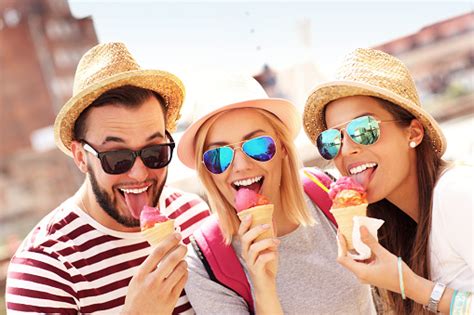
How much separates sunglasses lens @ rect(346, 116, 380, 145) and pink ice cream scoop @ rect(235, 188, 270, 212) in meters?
0.56

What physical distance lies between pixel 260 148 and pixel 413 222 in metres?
0.99

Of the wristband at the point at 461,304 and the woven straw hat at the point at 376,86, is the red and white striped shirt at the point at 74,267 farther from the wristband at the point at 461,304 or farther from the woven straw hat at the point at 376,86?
the wristband at the point at 461,304

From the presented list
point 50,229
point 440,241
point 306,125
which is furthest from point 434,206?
point 50,229

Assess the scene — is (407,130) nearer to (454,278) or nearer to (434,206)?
(434,206)

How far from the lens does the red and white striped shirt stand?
9.98 feet

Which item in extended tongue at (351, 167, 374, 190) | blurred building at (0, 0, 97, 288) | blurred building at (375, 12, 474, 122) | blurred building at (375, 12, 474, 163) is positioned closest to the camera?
extended tongue at (351, 167, 374, 190)

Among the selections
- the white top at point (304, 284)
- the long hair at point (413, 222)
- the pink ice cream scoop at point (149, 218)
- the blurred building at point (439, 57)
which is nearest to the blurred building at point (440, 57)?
the blurred building at point (439, 57)

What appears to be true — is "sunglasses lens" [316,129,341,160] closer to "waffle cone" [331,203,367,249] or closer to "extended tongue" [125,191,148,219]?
"waffle cone" [331,203,367,249]

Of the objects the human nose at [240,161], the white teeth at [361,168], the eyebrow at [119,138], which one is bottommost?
the white teeth at [361,168]

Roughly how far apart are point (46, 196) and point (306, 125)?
32.5 metres

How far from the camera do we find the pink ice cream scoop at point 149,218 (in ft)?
9.53

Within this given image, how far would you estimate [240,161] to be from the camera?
292cm

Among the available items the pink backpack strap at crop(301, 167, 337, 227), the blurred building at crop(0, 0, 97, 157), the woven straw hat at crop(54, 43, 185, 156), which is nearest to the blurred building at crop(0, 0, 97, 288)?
the blurred building at crop(0, 0, 97, 157)

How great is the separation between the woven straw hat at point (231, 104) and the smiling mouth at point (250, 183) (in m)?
0.36
